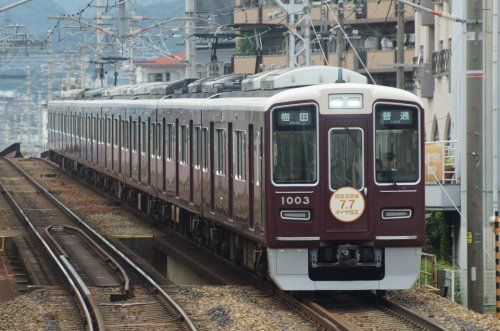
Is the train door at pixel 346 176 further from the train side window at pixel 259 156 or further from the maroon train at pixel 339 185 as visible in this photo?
the train side window at pixel 259 156

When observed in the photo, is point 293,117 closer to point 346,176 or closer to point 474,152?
point 346,176

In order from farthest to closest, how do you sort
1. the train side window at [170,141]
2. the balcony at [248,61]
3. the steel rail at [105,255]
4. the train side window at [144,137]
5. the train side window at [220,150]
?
1. the balcony at [248,61]
2. the train side window at [144,137]
3. the train side window at [170,141]
4. the train side window at [220,150]
5. the steel rail at [105,255]

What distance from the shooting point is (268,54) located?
5844 cm

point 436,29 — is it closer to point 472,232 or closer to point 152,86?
point 152,86

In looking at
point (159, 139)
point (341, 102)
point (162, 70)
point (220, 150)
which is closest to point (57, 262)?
point (220, 150)

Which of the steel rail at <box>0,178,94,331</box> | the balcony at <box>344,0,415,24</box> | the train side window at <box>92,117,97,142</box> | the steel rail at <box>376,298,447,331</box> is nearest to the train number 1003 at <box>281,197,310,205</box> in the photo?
the steel rail at <box>376,298,447,331</box>

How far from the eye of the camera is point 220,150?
17.2 metres

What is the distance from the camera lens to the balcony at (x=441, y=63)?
104ft

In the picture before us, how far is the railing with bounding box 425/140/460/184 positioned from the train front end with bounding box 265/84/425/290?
5.74 meters

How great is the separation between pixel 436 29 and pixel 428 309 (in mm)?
21291

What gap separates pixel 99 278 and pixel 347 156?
15.3 ft

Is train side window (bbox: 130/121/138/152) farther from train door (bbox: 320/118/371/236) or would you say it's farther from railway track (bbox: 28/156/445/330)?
train door (bbox: 320/118/371/236)

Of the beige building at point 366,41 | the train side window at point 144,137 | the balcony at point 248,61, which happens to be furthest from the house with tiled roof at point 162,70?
the train side window at point 144,137

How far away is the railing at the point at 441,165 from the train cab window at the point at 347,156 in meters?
5.96
